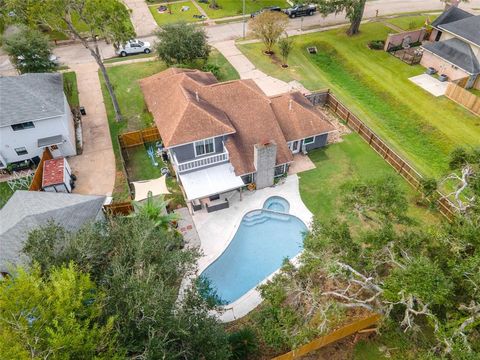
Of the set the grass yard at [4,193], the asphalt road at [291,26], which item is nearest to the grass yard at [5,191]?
the grass yard at [4,193]

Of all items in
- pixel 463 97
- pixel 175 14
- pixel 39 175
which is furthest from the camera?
pixel 175 14

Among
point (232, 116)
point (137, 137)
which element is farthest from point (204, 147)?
point (137, 137)

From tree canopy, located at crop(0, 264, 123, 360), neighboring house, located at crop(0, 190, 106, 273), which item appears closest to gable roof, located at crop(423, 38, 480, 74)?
neighboring house, located at crop(0, 190, 106, 273)

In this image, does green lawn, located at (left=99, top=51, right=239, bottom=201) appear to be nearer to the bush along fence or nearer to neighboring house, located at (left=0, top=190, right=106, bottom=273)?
neighboring house, located at (left=0, top=190, right=106, bottom=273)

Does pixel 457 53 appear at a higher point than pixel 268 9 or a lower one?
Answer: higher

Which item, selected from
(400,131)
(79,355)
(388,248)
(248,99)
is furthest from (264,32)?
(79,355)

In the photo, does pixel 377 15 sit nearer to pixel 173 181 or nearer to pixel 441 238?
pixel 173 181

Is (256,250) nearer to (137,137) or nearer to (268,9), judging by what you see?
(137,137)
